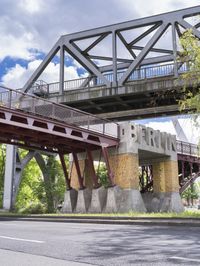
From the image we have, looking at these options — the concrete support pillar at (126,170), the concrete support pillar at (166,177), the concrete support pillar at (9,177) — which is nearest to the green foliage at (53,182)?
the concrete support pillar at (9,177)

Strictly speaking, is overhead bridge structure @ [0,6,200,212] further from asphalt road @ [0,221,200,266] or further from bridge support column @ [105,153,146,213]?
asphalt road @ [0,221,200,266]

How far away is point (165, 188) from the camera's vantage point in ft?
110

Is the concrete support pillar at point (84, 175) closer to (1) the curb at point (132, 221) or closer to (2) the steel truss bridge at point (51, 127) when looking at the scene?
(2) the steel truss bridge at point (51, 127)

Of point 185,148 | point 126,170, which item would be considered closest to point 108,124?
point 126,170

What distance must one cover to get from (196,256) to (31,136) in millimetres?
19388

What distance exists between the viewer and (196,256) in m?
7.57

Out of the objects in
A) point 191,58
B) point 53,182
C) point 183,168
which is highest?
point 191,58

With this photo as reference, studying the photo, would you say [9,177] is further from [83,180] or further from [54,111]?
[54,111]

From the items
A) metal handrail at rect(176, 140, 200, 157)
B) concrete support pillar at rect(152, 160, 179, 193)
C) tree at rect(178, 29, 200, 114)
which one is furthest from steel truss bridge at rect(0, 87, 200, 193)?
metal handrail at rect(176, 140, 200, 157)

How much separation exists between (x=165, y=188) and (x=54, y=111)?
12666 mm

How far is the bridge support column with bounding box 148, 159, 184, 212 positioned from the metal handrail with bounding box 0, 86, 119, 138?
6.57 metres

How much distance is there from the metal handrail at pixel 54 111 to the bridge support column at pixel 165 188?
657 cm

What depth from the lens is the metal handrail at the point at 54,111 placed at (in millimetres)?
23281

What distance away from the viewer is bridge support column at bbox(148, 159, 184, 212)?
32.9 metres
